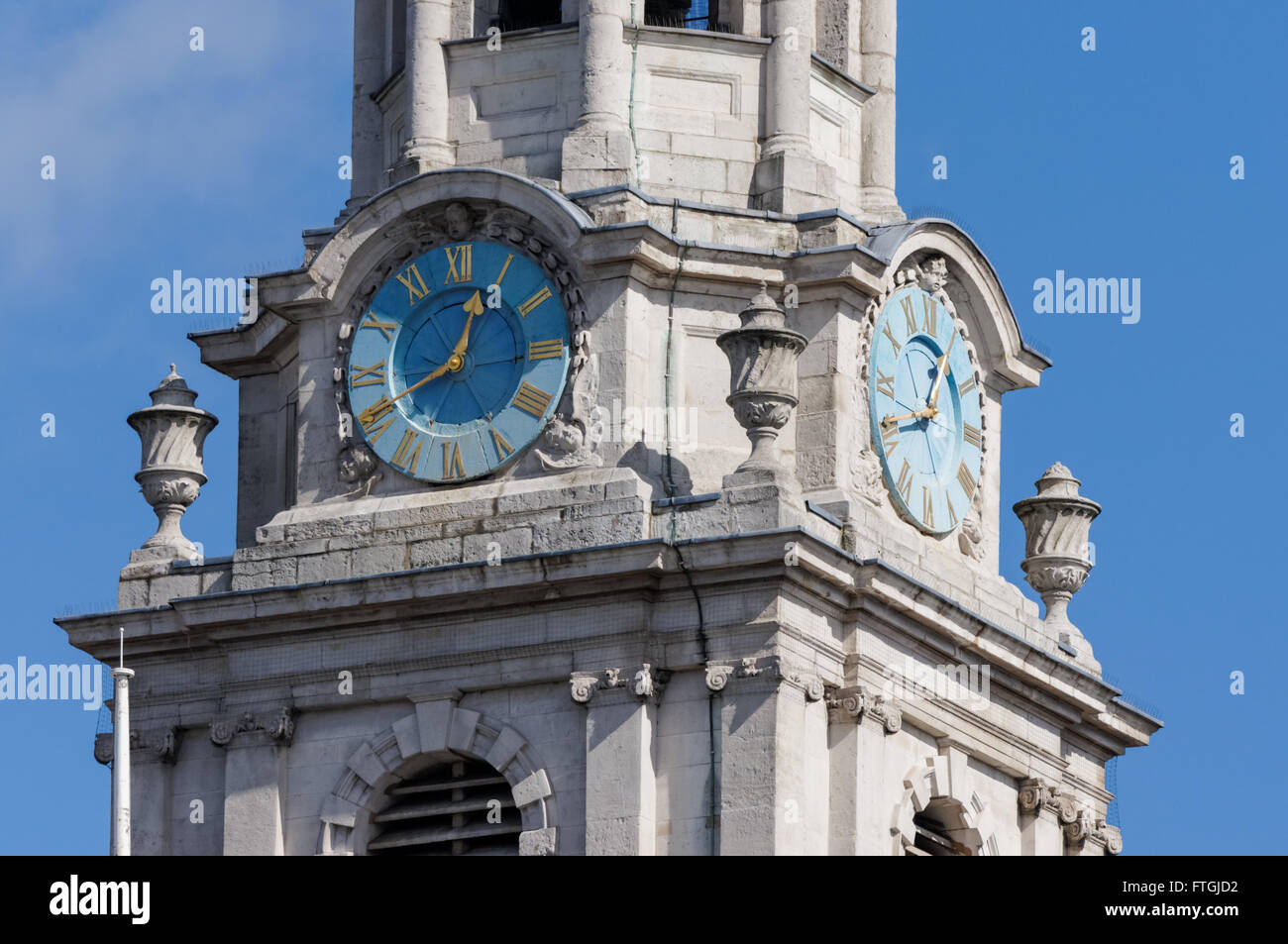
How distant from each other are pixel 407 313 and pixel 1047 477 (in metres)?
8.36

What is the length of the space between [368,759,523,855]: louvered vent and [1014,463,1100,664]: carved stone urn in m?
7.93

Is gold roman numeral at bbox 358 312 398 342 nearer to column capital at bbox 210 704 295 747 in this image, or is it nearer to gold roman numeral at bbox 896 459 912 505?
column capital at bbox 210 704 295 747

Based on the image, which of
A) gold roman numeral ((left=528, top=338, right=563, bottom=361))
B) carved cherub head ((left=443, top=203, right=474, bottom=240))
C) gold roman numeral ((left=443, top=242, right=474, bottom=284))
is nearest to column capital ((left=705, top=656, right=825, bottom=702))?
gold roman numeral ((left=528, top=338, right=563, bottom=361))

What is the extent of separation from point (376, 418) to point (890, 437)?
5894mm

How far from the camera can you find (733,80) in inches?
2451

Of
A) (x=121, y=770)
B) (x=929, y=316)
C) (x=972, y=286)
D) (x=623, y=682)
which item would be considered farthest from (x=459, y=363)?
(x=121, y=770)

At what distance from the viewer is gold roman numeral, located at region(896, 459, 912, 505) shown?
61438 millimetres

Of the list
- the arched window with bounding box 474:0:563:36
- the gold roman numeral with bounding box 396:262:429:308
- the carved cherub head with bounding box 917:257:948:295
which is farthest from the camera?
the arched window with bounding box 474:0:563:36

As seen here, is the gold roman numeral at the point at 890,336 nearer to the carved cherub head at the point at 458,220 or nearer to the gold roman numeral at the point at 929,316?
the gold roman numeral at the point at 929,316

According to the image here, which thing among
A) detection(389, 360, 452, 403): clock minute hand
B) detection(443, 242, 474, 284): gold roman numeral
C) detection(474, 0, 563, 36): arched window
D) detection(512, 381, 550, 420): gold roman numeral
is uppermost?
detection(474, 0, 563, 36): arched window

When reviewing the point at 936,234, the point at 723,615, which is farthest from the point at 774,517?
the point at 936,234

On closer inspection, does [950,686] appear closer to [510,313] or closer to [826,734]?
[826,734]

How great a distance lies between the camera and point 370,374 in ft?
202

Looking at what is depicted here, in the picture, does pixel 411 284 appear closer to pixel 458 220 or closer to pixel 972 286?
pixel 458 220
